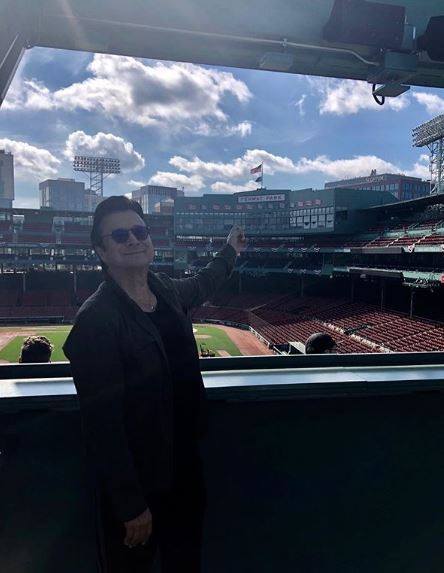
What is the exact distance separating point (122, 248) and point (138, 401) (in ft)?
1.96

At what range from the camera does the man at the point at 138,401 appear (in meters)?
1.29

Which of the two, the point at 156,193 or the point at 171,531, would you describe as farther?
the point at 156,193

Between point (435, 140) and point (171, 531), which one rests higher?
point (435, 140)

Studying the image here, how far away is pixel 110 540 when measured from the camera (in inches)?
56.7

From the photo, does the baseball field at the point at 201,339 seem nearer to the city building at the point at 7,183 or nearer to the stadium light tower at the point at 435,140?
the stadium light tower at the point at 435,140

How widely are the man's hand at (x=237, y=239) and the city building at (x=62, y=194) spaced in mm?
100612

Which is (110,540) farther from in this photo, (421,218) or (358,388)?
(421,218)

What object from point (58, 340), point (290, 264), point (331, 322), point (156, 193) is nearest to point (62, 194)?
point (156, 193)

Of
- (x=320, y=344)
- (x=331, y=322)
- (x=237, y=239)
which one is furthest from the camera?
(x=331, y=322)

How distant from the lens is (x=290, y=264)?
37.6 m

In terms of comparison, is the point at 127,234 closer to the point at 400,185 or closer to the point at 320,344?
the point at 320,344

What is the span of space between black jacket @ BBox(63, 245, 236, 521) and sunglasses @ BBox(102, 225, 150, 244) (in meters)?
0.18

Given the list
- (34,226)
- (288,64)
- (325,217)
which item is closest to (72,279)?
(34,226)

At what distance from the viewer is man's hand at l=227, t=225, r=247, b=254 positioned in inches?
94.7
